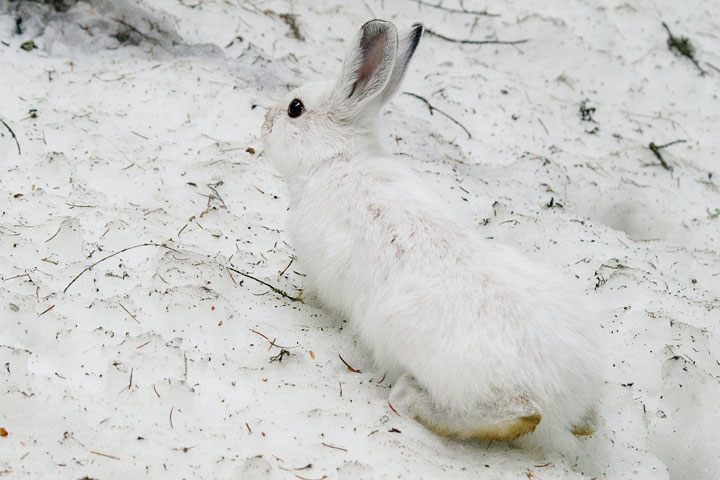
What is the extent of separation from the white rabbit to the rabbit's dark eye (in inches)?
2.7

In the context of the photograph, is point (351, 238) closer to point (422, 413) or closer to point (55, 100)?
point (422, 413)

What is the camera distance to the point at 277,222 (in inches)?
174

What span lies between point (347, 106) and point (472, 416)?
173 cm

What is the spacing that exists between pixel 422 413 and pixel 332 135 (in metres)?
1.52

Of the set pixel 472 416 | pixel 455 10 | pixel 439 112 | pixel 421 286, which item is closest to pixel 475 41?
pixel 455 10

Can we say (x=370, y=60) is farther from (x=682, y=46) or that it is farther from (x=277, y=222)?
(x=682, y=46)

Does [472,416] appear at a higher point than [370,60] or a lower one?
lower

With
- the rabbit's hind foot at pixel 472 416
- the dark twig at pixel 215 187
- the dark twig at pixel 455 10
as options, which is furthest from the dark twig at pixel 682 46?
the rabbit's hind foot at pixel 472 416

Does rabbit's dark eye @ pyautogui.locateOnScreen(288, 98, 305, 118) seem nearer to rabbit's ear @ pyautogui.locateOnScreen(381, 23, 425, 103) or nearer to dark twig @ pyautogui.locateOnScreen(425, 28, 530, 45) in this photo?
rabbit's ear @ pyautogui.locateOnScreen(381, 23, 425, 103)

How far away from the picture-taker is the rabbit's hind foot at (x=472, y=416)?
2.73 meters

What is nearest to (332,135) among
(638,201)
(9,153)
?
(9,153)

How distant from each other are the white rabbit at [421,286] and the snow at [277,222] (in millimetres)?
190

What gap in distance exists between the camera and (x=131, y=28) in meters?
5.72

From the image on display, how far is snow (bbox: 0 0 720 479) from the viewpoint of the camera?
285 cm
